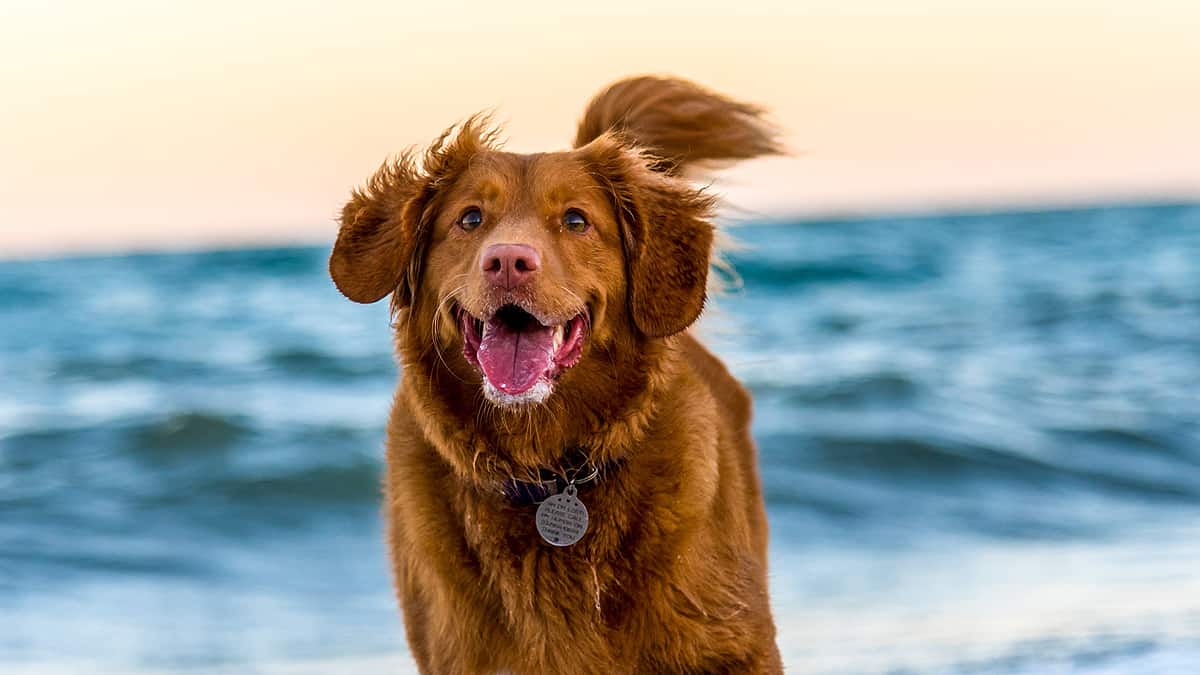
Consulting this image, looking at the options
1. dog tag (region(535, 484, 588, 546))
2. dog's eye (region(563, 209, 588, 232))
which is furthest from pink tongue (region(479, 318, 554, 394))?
dog tag (region(535, 484, 588, 546))

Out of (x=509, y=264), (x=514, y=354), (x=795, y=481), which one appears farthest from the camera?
(x=795, y=481)

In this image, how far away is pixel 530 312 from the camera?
349cm

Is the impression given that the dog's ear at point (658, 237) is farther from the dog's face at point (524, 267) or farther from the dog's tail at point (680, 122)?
the dog's tail at point (680, 122)

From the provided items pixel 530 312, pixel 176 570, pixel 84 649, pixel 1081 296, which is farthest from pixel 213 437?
pixel 1081 296

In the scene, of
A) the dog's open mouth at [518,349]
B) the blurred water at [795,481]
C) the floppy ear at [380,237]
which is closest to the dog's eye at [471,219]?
the floppy ear at [380,237]

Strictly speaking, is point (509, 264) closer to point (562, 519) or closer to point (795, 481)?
point (562, 519)

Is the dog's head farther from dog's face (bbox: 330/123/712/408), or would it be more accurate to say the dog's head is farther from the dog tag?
the dog tag

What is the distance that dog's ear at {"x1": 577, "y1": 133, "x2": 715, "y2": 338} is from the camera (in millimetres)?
3816

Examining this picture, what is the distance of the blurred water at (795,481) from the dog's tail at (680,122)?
0.52 meters

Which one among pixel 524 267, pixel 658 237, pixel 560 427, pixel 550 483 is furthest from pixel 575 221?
pixel 550 483

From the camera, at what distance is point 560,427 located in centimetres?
383

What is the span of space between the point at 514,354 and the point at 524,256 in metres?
0.30

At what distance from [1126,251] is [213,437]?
15775 millimetres

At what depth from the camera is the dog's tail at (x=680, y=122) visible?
495 centimetres
